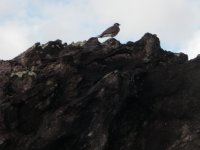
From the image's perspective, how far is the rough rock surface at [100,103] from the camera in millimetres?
22000

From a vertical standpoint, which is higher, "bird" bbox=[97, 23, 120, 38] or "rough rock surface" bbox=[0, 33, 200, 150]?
"bird" bbox=[97, 23, 120, 38]

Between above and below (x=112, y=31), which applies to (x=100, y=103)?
below

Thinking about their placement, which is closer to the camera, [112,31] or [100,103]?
[100,103]

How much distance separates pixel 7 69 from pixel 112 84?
285 inches

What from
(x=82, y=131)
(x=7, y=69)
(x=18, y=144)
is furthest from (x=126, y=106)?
(x=7, y=69)

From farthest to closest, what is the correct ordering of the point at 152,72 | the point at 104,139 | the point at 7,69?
the point at 7,69, the point at 152,72, the point at 104,139

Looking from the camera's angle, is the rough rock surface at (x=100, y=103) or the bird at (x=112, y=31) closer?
the rough rock surface at (x=100, y=103)

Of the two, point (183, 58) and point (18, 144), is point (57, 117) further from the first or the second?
point (183, 58)

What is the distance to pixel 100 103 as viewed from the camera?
75.4 feet

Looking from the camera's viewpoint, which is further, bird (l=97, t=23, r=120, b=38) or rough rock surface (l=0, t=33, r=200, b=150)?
bird (l=97, t=23, r=120, b=38)

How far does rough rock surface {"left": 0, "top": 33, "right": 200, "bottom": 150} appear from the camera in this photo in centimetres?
2200

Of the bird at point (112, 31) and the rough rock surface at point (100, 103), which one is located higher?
the bird at point (112, 31)

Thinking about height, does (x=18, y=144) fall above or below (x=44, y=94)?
below

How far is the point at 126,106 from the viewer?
2409cm
